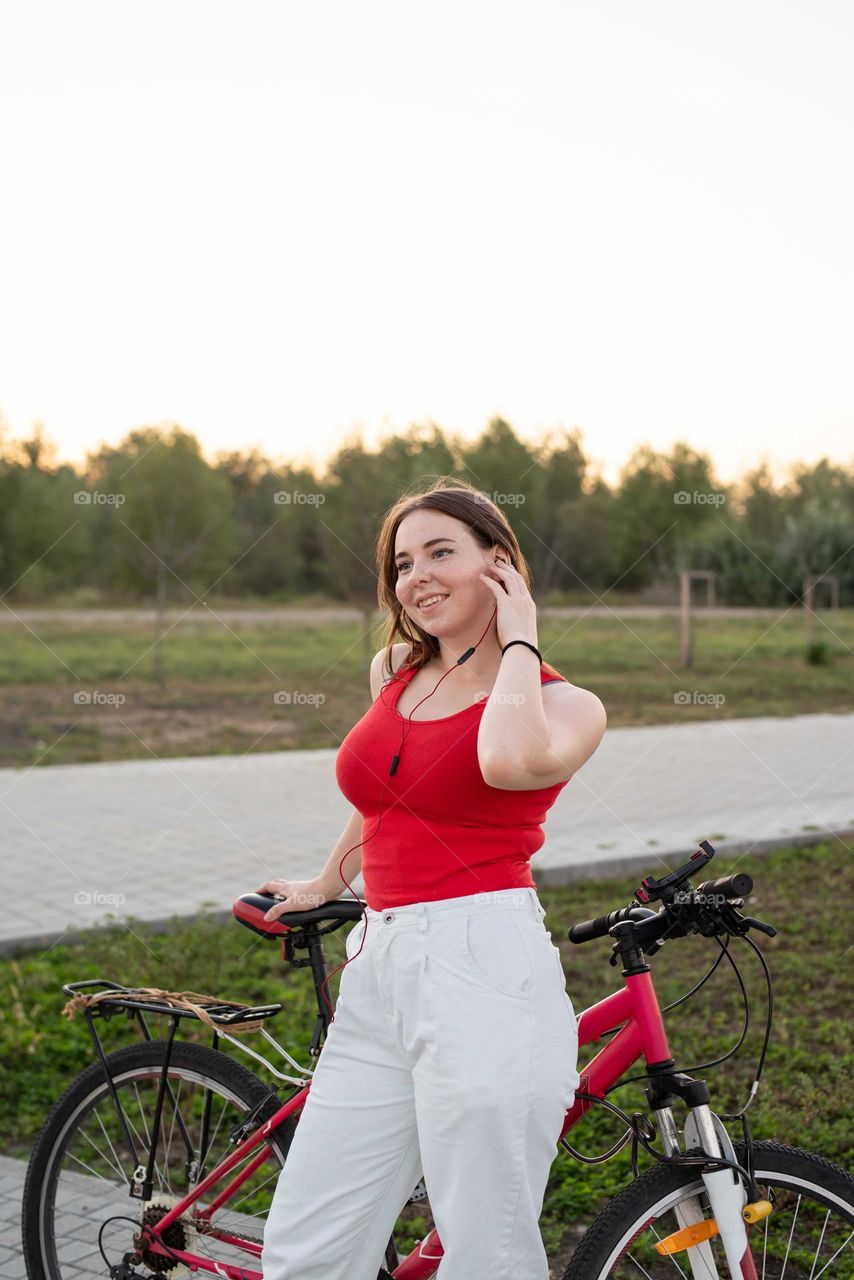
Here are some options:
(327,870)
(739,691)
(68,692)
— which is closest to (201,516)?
(68,692)

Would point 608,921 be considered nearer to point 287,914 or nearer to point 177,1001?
point 287,914

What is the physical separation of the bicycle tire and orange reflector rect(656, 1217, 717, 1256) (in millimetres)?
826

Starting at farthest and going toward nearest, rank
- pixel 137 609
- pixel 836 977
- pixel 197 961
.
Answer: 1. pixel 137 609
2. pixel 836 977
3. pixel 197 961

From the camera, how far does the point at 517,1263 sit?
208 cm

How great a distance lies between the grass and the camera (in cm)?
1481

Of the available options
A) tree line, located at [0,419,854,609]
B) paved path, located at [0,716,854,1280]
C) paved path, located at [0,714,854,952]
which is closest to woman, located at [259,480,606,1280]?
paved path, located at [0,716,854,1280]

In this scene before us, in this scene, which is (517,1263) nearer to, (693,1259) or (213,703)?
(693,1259)

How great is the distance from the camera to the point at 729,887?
211cm

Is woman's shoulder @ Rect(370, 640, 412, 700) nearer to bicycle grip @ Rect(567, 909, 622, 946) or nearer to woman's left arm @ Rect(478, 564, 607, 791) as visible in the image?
woman's left arm @ Rect(478, 564, 607, 791)

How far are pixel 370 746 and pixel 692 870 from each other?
1.99 feet

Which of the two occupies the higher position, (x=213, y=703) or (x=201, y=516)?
(x=201, y=516)

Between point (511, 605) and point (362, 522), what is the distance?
14.8m

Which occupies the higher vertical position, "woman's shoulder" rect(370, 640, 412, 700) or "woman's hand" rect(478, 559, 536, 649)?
"woman's hand" rect(478, 559, 536, 649)

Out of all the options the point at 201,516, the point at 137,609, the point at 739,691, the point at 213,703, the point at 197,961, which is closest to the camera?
the point at 197,961
